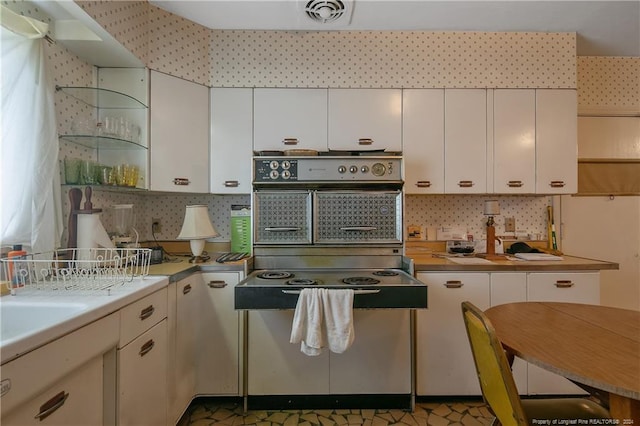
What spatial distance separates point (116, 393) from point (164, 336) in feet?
1.16

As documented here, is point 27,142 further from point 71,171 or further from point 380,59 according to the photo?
point 380,59

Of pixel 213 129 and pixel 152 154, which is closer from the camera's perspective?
pixel 152 154

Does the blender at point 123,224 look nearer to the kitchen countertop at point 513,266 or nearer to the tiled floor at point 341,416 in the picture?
the tiled floor at point 341,416

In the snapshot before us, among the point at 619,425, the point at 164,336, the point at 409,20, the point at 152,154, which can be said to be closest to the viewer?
the point at 619,425

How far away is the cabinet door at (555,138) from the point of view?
2.14 metres

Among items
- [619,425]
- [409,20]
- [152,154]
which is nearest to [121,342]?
[152,154]

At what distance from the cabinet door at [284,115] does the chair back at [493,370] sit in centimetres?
159

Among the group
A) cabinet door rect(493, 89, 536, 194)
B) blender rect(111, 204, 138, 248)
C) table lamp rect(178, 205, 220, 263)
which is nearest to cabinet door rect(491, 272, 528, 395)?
cabinet door rect(493, 89, 536, 194)

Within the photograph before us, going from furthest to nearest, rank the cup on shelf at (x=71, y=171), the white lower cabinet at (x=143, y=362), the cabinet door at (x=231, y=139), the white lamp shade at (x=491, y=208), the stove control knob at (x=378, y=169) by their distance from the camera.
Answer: the white lamp shade at (x=491, y=208), the cabinet door at (x=231, y=139), the stove control knob at (x=378, y=169), the cup on shelf at (x=71, y=171), the white lower cabinet at (x=143, y=362)

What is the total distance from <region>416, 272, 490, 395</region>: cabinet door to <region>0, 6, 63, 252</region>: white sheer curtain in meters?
2.03

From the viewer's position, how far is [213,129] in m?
2.12

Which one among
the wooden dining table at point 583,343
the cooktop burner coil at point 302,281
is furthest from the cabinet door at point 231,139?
the wooden dining table at point 583,343

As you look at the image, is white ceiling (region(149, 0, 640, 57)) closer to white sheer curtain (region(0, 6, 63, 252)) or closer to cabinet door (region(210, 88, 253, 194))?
cabinet door (region(210, 88, 253, 194))

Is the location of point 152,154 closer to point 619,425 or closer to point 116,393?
point 116,393
